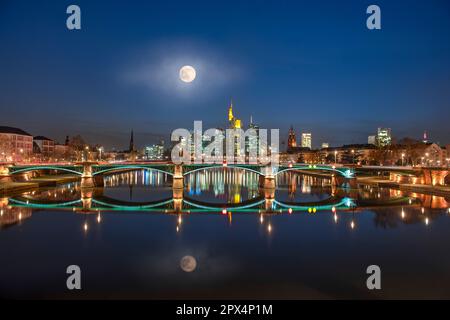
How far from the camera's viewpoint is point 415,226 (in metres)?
30.9

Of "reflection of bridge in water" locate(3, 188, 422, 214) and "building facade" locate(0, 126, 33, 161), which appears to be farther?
"building facade" locate(0, 126, 33, 161)

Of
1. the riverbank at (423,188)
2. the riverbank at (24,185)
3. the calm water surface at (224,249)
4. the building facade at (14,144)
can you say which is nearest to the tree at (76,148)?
the building facade at (14,144)

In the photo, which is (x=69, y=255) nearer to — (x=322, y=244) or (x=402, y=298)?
(x=322, y=244)

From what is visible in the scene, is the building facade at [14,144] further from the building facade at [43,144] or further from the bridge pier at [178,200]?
the bridge pier at [178,200]

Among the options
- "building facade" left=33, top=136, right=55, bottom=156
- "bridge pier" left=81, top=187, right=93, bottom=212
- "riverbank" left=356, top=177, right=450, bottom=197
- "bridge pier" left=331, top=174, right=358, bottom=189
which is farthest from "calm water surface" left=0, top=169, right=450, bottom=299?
"building facade" left=33, top=136, right=55, bottom=156

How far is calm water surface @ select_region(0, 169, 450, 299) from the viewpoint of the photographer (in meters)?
16.3

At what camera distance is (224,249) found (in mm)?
23375

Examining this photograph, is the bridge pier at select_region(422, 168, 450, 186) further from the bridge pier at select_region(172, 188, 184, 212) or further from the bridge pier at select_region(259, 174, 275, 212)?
the bridge pier at select_region(172, 188, 184, 212)

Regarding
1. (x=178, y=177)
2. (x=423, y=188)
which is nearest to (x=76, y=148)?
(x=178, y=177)

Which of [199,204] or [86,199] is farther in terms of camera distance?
[86,199]

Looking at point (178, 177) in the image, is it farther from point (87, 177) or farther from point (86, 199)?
point (86, 199)

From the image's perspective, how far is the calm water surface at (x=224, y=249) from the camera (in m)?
16.3

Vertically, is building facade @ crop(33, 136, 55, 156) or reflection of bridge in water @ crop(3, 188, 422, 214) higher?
building facade @ crop(33, 136, 55, 156)
